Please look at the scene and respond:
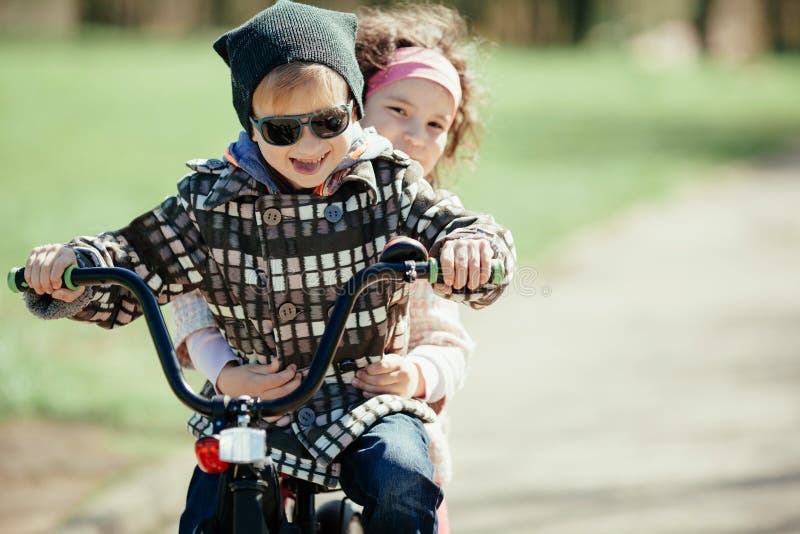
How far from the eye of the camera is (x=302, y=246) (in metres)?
2.20

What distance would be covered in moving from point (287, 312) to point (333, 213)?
233mm

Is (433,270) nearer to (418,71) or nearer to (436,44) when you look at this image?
(418,71)

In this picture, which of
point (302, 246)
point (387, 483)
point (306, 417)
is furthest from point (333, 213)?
point (387, 483)

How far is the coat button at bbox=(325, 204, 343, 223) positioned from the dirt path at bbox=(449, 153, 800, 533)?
6.90 feet

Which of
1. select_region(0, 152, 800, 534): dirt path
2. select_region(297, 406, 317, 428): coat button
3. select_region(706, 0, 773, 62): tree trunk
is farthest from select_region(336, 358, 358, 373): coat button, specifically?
select_region(706, 0, 773, 62): tree trunk

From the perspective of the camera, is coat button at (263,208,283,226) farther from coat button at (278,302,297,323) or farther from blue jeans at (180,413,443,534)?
blue jeans at (180,413,443,534)

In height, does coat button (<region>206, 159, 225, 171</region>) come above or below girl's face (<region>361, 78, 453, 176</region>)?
below

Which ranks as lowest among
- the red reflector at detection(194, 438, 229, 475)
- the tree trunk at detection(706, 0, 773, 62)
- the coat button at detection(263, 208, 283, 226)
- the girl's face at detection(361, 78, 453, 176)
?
the red reflector at detection(194, 438, 229, 475)

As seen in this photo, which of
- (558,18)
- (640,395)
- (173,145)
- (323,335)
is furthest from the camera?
(558,18)

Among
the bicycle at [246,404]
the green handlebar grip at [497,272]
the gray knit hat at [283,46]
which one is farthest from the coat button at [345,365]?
the gray knit hat at [283,46]

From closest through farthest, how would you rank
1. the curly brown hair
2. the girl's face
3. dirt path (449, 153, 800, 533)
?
the girl's face < the curly brown hair < dirt path (449, 153, 800, 533)

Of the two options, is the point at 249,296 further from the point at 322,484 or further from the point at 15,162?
the point at 15,162

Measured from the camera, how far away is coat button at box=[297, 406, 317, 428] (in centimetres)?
218

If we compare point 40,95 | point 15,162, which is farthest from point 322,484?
point 40,95
